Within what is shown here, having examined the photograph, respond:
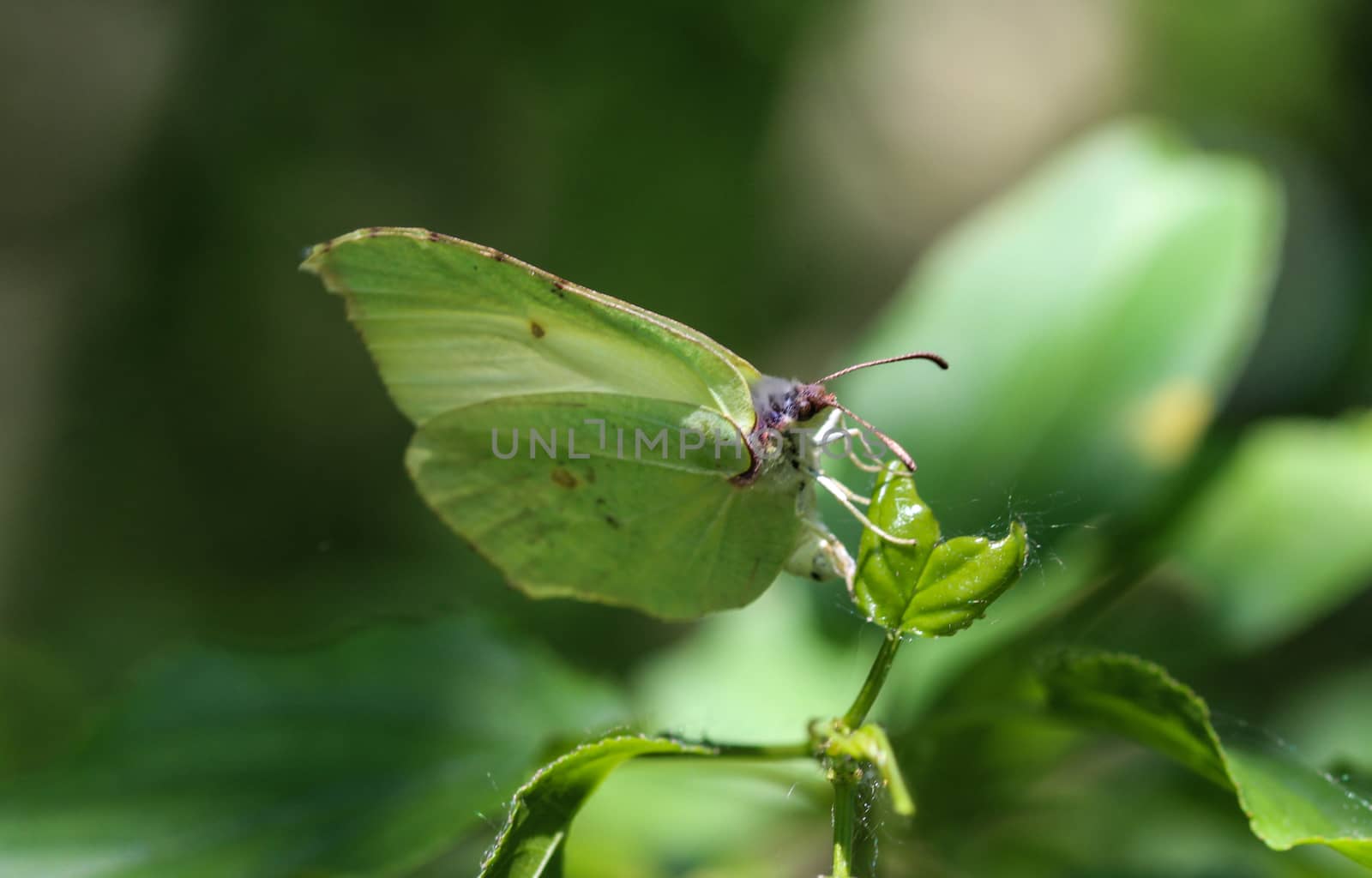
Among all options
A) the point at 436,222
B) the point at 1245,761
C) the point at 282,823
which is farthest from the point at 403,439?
the point at 1245,761

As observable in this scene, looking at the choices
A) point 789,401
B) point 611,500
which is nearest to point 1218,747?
point 789,401

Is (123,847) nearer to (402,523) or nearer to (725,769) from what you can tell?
(725,769)

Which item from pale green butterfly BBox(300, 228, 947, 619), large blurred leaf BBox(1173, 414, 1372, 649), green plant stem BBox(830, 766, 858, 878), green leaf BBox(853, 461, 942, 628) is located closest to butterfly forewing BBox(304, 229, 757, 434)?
pale green butterfly BBox(300, 228, 947, 619)

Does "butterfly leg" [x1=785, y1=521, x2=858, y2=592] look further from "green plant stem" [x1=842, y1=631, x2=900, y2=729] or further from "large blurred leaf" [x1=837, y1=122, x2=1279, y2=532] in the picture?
"large blurred leaf" [x1=837, y1=122, x2=1279, y2=532]

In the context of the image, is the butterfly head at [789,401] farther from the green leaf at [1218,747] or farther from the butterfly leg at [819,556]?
the green leaf at [1218,747]

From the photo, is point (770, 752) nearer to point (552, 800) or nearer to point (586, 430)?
point (552, 800)

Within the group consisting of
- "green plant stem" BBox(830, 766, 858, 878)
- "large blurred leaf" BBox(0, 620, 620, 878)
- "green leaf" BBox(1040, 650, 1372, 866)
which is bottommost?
"large blurred leaf" BBox(0, 620, 620, 878)
